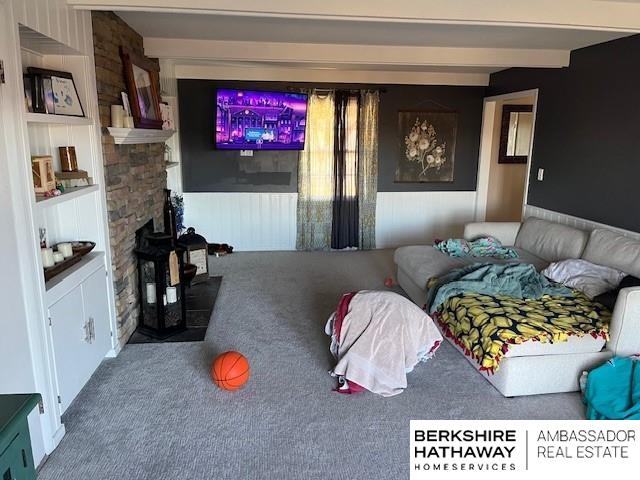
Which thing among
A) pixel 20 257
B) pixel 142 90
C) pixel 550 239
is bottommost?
pixel 550 239

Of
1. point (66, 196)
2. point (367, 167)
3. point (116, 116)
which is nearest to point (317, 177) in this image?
point (367, 167)

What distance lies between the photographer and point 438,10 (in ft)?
9.60

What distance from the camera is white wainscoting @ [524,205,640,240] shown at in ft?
12.9

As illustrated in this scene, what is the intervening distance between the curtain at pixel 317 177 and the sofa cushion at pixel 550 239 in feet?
8.36

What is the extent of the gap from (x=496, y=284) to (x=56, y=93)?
3.09m

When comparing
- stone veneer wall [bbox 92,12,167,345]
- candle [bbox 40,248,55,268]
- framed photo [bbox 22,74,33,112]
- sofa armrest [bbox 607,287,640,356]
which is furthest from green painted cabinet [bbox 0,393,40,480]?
sofa armrest [bbox 607,287,640,356]

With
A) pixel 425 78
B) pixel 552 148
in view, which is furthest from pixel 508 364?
pixel 425 78

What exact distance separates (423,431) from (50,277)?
84.4 inches

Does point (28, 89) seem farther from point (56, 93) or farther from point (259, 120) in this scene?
point (259, 120)

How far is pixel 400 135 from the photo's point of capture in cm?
646

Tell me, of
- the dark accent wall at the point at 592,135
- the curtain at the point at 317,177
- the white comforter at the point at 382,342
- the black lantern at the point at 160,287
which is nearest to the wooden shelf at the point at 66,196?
the black lantern at the point at 160,287

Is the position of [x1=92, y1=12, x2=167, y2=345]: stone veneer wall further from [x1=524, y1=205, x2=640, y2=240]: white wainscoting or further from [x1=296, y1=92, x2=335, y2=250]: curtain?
[x1=524, y1=205, x2=640, y2=240]: white wainscoting

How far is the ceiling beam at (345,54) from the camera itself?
4.31 m

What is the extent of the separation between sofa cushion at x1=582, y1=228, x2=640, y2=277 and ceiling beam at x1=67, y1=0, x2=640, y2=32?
1.46 metres
